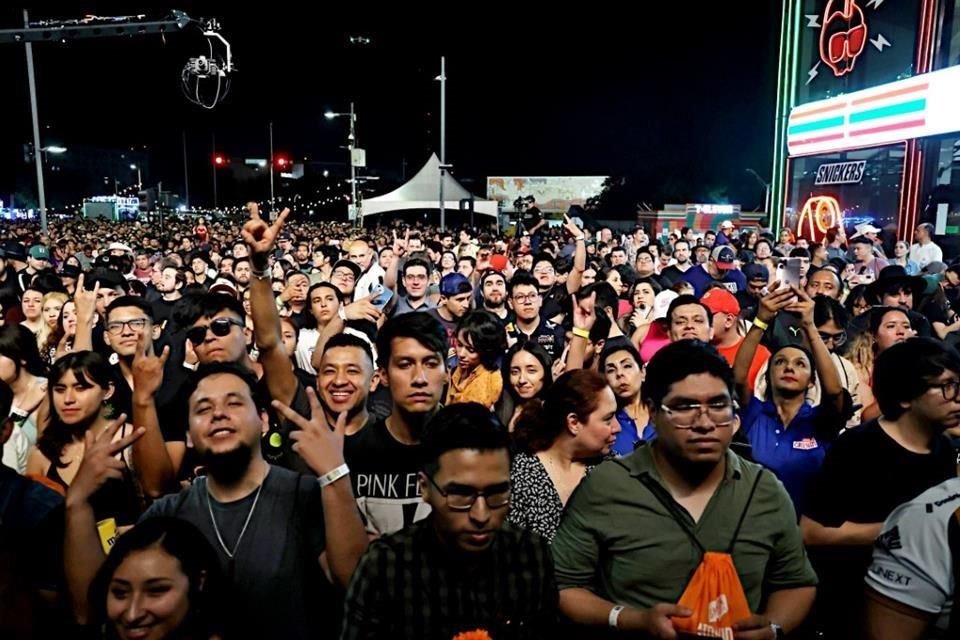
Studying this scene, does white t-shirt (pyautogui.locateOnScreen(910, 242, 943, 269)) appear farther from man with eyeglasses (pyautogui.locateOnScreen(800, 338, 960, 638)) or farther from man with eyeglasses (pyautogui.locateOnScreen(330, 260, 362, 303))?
man with eyeglasses (pyautogui.locateOnScreen(800, 338, 960, 638))

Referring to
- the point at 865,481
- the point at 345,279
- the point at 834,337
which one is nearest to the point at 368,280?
the point at 345,279

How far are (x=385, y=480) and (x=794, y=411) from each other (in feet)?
7.78

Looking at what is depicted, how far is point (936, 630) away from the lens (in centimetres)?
218

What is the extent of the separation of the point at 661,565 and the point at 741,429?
2.06m

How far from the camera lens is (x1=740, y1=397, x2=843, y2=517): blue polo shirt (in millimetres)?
3908

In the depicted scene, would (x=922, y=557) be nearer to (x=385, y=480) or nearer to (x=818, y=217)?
(x=385, y=480)

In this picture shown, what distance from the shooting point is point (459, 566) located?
7.23 feet

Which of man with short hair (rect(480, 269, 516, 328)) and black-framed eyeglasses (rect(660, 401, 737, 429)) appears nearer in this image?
black-framed eyeglasses (rect(660, 401, 737, 429))

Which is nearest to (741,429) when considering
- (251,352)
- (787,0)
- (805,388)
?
(805,388)

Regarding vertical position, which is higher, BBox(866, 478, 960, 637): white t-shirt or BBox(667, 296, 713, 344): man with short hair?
BBox(667, 296, 713, 344): man with short hair

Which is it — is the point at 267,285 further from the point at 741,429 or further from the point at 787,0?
the point at 787,0

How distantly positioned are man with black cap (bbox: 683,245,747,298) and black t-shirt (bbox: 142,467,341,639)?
260 inches

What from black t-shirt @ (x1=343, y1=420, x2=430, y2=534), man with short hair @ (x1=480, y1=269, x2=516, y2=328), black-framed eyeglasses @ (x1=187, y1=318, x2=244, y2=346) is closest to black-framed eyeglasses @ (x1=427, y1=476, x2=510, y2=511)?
black t-shirt @ (x1=343, y1=420, x2=430, y2=534)

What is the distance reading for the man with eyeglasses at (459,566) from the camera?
2135mm
